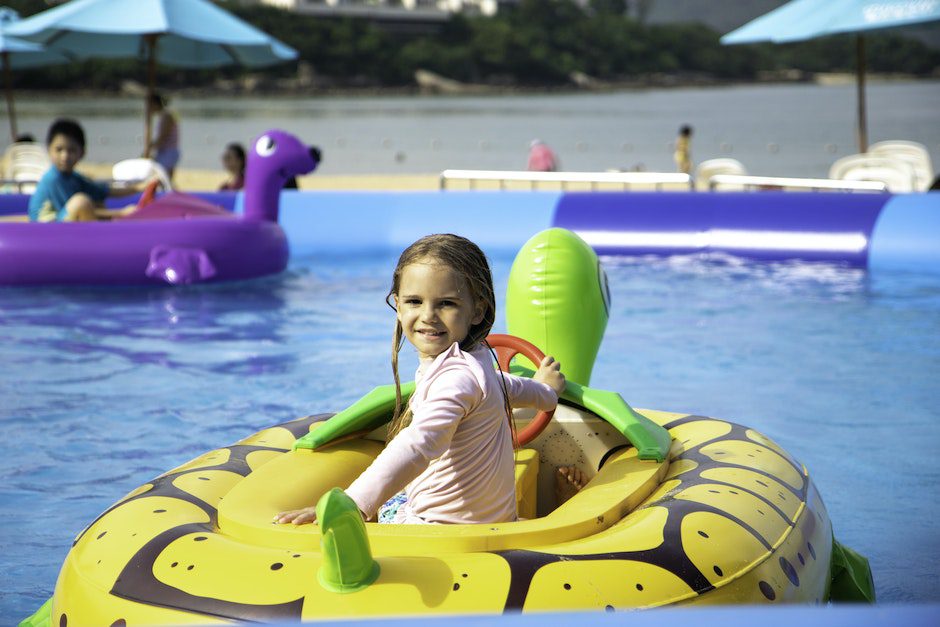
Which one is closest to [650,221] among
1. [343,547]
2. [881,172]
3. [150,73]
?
[881,172]

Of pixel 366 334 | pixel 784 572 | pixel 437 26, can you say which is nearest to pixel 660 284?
pixel 366 334

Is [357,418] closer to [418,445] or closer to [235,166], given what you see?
[418,445]

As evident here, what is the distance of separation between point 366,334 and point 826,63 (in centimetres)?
7786

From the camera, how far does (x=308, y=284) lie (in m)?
7.12

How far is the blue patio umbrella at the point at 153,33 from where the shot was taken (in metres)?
8.84

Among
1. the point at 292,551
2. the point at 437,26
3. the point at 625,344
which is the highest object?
the point at 437,26

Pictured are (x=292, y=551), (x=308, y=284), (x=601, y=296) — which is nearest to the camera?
(x=292, y=551)

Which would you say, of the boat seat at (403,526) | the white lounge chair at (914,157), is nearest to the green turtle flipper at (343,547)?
the boat seat at (403,526)

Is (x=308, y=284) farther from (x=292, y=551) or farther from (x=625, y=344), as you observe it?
(x=292, y=551)

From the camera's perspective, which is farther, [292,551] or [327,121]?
[327,121]

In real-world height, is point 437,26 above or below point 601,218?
above

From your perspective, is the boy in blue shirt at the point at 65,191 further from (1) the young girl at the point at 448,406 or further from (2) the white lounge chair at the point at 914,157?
(2) the white lounge chair at the point at 914,157

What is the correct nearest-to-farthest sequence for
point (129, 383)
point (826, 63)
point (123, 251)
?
1. point (129, 383)
2. point (123, 251)
3. point (826, 63)

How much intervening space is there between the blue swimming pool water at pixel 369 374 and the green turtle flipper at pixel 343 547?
124 cm
